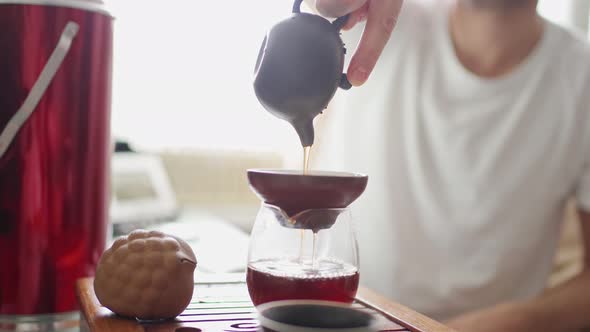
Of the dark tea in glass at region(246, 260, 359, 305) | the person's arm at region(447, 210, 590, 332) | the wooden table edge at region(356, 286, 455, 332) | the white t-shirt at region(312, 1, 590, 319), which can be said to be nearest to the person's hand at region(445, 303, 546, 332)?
the person's arm at region(447, 210, 590, 332)

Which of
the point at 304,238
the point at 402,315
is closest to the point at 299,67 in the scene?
the point at 304,238

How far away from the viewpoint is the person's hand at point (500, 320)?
1.20m

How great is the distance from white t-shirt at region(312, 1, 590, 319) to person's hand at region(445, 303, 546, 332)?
0.44ft

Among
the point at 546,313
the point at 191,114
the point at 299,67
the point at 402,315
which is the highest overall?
the point at 299,67

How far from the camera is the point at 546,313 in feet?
4.30

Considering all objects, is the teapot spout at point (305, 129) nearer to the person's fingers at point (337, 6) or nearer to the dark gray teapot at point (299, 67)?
the dark gray teapot at point (299, 67)

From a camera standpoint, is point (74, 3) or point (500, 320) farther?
point (500, 320)

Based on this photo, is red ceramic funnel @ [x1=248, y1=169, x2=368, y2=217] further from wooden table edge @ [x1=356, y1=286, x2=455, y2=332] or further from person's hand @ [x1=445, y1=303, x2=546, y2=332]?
person's hand @ [x1=445, y1=303, x2=546, y2=332]

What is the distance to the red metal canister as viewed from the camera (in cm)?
75

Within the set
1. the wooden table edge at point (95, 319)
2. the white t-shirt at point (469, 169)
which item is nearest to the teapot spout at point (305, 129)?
the wooden table edge at point (95, 319)

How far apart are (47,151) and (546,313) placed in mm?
1046

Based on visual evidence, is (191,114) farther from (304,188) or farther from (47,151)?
(304,188)

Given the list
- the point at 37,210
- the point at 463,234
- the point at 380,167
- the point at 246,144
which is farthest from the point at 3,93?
the point at 246,144

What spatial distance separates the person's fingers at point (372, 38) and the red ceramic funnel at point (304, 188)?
156mm
